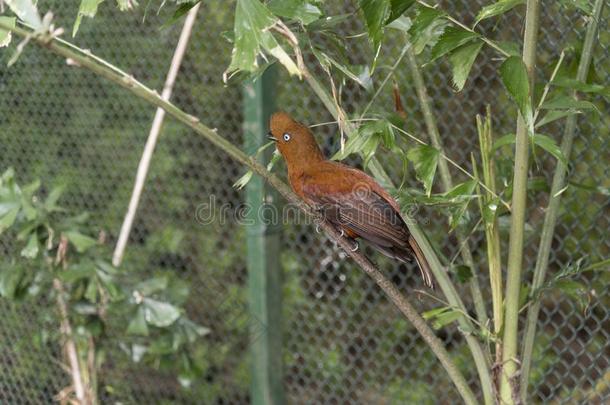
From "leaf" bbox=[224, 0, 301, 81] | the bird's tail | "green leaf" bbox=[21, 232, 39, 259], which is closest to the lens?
"leaf" bbox=[224, 0, 301, 81]

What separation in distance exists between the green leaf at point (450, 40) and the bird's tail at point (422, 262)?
632 mm

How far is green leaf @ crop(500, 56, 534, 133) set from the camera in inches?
62.9

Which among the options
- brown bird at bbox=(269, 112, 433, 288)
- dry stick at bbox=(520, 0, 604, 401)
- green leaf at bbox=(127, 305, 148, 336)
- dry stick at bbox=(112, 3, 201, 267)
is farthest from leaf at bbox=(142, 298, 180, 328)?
dry stick at bbox=(520, 0, 604, 401)

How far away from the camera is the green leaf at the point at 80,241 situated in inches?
122

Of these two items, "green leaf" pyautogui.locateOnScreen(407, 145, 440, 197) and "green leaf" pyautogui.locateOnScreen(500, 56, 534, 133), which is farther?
"green leaf" pyautogui.locateOnScreen(407, 145, 440, 197)

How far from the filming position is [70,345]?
3.41m

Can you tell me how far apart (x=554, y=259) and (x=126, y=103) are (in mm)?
2286

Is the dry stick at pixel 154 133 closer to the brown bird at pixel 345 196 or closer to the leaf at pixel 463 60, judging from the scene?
the brown bird at pixel 345 196

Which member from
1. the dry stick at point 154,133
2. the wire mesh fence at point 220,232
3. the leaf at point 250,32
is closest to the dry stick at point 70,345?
the wire mesh fence at point 220,232

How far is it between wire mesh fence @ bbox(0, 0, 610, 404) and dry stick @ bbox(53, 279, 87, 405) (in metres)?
0.14

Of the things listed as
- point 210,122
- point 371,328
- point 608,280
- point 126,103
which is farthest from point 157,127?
point 608,280

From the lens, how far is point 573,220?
10.0 ft

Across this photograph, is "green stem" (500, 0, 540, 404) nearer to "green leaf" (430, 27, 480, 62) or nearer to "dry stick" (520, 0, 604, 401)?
"dry stick" (520, 0, 604, 401)

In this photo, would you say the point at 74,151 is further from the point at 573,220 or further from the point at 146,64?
the point at 573,220
